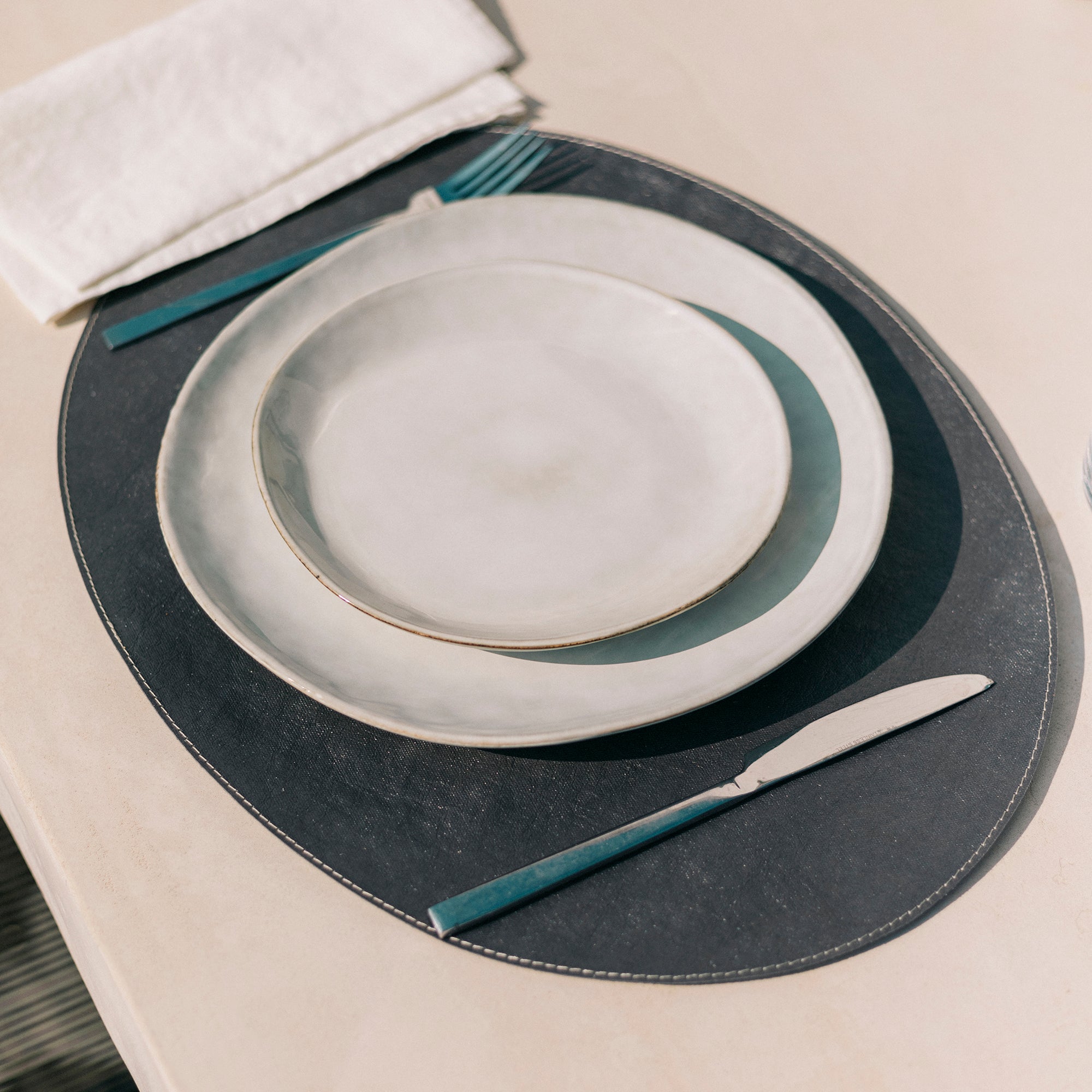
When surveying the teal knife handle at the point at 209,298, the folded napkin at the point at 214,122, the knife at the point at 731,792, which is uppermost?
the folded napkin at the point at 214,122

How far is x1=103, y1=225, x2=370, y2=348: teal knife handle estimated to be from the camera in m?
0.67

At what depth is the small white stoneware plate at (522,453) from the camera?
1.73ft

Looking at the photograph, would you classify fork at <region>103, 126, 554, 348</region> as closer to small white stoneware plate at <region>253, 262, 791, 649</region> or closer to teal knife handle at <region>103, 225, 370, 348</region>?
teal knife handle at <region>103, 225, 370, 348</region>

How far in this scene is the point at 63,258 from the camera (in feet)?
2.24

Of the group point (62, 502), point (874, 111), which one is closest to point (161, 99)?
point (62, 502)

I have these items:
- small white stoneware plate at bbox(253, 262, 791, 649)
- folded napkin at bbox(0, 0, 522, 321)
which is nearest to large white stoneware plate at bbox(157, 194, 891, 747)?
small white stoneware plate at bbox(253, 262, 791, 649)

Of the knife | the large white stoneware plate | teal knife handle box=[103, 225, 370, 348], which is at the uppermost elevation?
teal knife handle box=[103, 225, 370, 348]

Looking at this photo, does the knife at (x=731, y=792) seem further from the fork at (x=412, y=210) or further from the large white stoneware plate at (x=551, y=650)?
the fork at (x=412, y=210)

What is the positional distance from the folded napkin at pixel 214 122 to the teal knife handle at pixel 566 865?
52 cm

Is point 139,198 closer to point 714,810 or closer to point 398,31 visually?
point 398,31

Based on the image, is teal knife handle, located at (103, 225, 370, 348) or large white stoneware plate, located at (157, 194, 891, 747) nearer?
large white stoneware plate, located at (157, 194, 891, 747)

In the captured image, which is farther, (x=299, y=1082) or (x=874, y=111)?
(x=874, y=111)

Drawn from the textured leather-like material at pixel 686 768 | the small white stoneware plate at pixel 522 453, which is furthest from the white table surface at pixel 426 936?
the small white stoneware plate at pixel 522 453

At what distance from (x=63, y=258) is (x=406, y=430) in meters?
0.32
